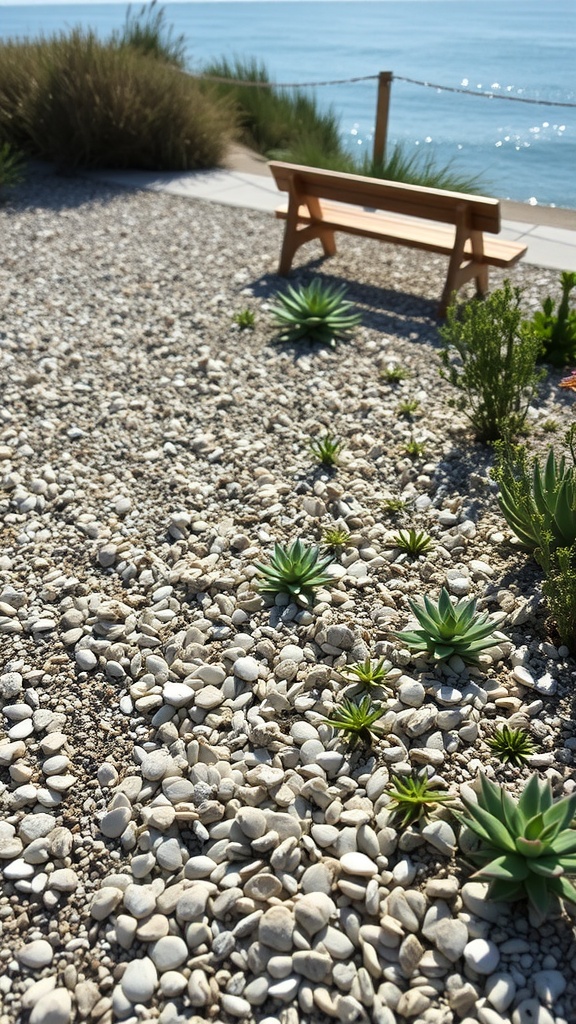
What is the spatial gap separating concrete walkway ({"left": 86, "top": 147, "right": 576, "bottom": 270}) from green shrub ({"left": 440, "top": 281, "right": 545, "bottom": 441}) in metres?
2.62

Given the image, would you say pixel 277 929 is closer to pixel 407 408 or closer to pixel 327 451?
pixel 327 451

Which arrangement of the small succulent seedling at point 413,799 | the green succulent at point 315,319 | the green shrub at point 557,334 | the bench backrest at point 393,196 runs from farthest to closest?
the green succulent at point 315,319
the bench backrest at point 393,196
the green shrub at point 557,334
the small succulent seedling at point 413,799

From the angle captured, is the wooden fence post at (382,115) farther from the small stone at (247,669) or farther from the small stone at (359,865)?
the small stone at (359,865)

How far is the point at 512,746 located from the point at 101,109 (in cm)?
809

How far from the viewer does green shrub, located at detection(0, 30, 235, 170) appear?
27.3 feet

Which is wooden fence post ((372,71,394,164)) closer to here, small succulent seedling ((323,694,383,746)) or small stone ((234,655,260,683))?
small stone ((234,655,260,683))

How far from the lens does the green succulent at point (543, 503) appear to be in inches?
111

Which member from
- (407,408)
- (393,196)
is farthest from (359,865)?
(393,196)

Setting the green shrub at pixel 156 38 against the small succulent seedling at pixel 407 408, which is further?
the green shrub at pixel 156 38

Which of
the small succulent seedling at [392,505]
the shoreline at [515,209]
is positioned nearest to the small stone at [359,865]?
the small succulent seedling at [392,505]

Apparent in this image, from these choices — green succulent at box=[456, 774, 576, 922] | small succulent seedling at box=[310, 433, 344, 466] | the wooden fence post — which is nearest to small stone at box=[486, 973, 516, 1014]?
green succulent at box=[456, 774, 576, 922]

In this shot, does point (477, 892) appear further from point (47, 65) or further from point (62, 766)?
point (47, 65)

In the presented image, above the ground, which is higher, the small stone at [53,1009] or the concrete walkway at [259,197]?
the concrete walkway at [259,197]

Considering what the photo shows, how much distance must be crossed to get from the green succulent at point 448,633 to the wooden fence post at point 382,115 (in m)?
6.63
